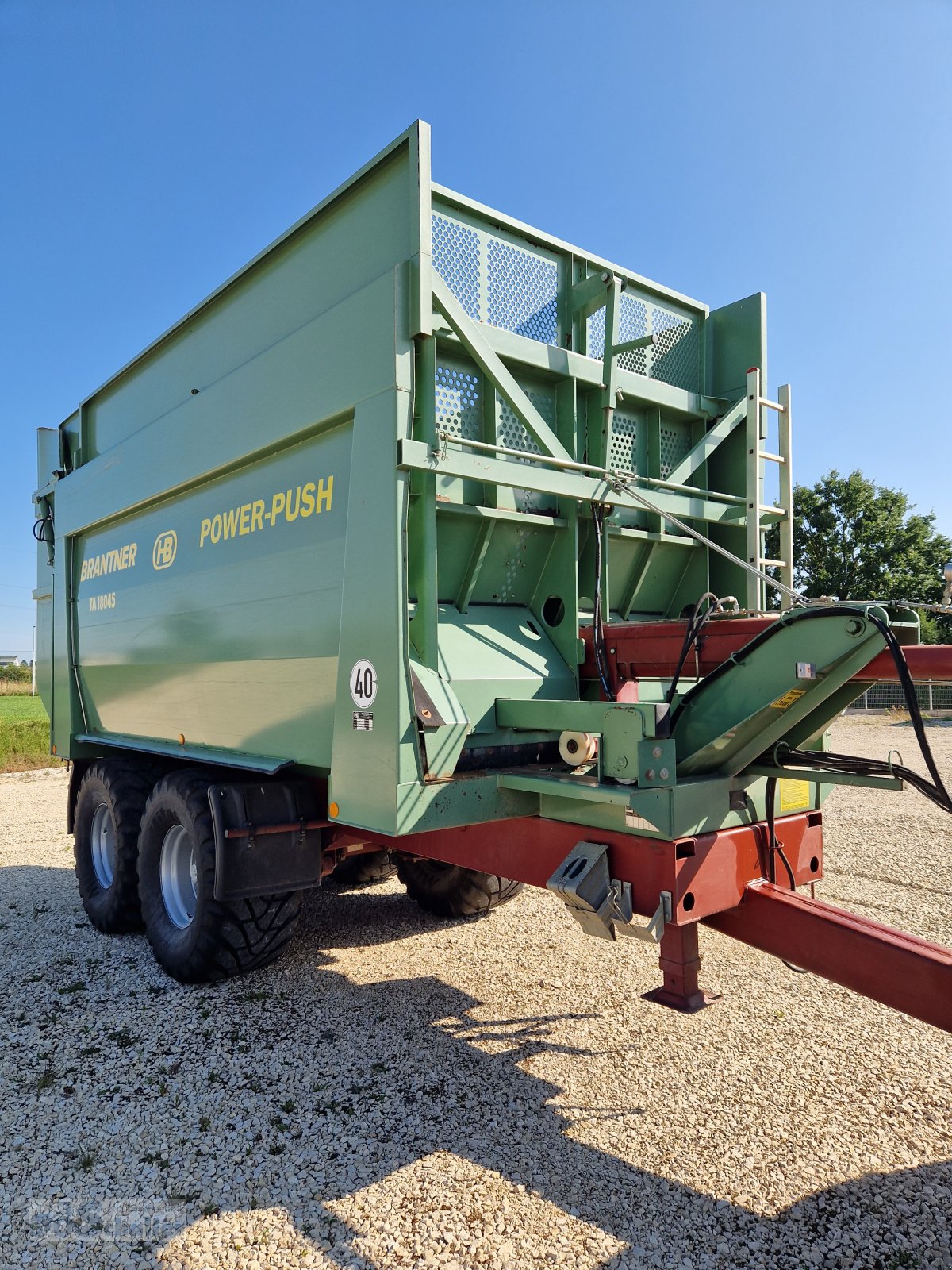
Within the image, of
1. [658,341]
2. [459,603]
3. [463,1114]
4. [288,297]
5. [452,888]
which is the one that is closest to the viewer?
[463,1114]

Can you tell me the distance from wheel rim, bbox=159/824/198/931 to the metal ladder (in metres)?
3.31

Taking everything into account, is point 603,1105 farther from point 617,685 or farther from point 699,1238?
point 617,685

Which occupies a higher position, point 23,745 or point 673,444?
point 673,444

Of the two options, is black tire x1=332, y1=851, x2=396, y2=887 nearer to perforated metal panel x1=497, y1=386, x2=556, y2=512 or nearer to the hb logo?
the hb logo

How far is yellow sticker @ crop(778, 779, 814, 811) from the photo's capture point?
327 centimetres

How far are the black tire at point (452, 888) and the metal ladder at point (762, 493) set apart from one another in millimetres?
2523

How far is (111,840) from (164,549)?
2.08 meters

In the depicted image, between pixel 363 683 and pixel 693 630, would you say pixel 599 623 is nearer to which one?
pixel 693 630

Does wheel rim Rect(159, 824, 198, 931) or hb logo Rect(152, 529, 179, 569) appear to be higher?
hb logo Rect(152, 529, 179, 569)

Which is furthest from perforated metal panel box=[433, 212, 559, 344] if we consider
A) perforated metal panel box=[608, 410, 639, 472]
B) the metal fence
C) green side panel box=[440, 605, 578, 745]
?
the metal fence

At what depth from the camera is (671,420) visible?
4.41 meters

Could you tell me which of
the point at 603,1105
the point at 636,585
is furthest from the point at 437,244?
the point at 603,1105

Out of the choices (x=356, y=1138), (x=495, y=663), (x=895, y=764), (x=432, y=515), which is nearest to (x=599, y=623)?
(x=495, y=663)

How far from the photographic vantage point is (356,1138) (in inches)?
120
